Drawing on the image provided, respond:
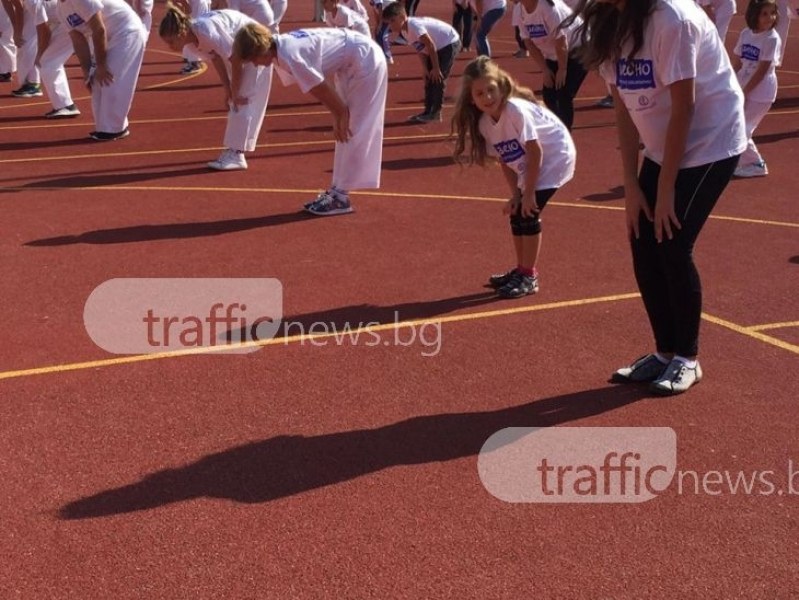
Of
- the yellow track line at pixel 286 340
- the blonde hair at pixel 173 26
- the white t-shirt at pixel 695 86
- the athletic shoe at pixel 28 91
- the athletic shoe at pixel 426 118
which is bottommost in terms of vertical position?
the athletic shoe at pixel 28 91

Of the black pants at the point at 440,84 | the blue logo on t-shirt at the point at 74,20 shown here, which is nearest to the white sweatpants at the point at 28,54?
the blue logo on t-shirt at the point at 74,20

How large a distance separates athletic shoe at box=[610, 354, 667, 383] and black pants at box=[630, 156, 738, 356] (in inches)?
2.8

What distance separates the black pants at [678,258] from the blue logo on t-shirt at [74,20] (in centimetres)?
875

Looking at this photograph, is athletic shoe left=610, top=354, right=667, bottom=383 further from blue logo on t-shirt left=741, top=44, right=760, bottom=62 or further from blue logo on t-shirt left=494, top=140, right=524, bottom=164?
blue logo on t-shirt left=741, top=44, right=760, bottom=62

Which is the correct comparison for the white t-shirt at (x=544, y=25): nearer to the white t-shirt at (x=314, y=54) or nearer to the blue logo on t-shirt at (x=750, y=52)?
the blue logo on t-shirt at (x=750, y=52)

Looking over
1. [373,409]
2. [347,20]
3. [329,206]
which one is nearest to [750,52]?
[329,206]

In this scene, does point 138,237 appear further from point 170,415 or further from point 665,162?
point 665,162

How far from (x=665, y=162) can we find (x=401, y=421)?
168cm

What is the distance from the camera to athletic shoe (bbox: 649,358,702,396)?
529cm

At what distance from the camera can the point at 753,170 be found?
1080cm

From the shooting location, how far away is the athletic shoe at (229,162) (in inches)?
438

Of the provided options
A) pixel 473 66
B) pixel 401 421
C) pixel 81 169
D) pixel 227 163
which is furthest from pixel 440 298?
pixel 81 169

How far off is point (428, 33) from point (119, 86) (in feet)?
13.1

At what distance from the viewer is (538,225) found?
Result: 6.95m
